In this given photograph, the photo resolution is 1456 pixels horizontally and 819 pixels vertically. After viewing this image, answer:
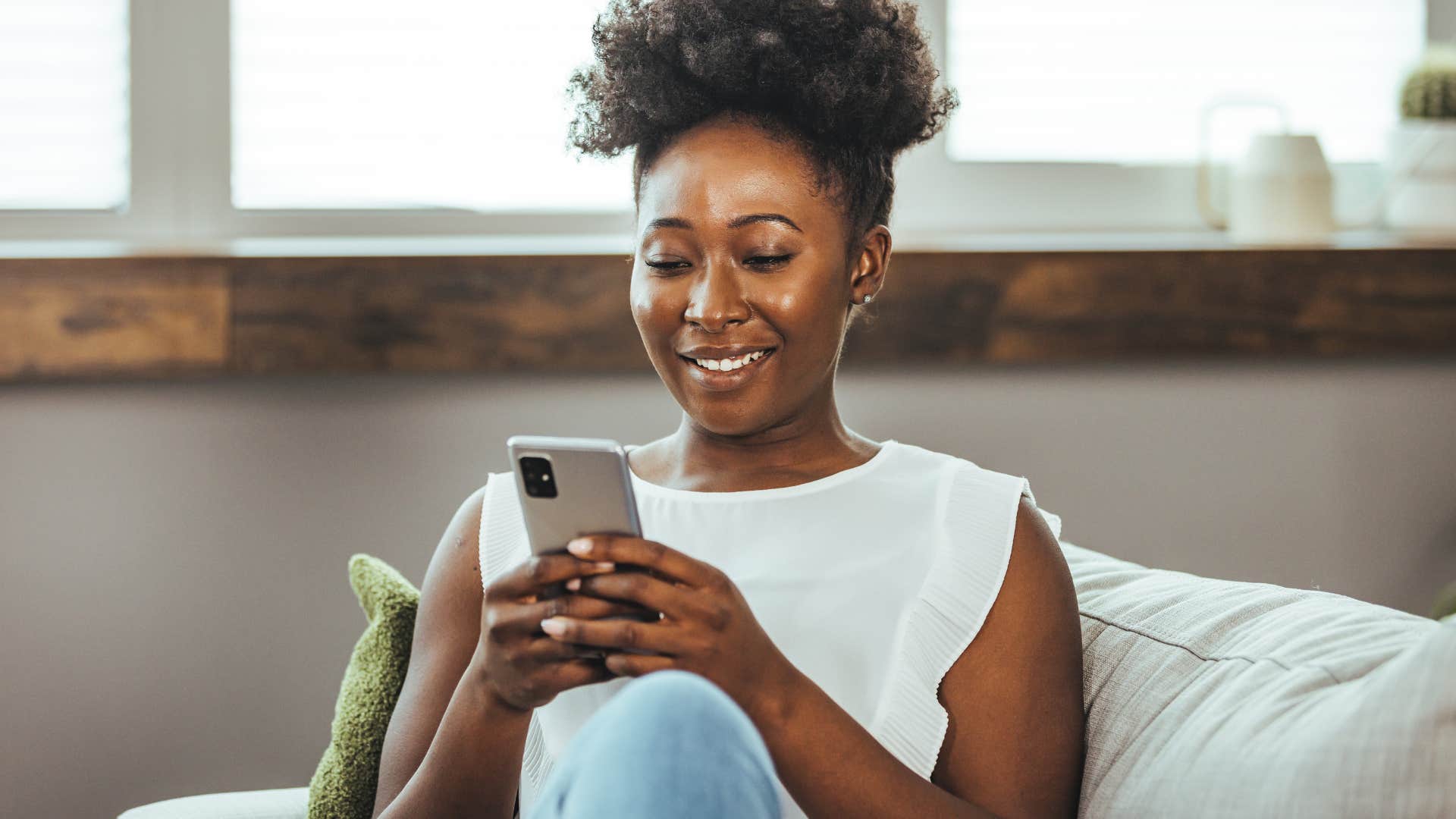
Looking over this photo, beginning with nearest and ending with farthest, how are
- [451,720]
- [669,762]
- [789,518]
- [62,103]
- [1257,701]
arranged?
[669,762], [1257,701], [451,720], [789,518], [62,103]

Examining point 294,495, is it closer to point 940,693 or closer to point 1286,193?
point 940,693

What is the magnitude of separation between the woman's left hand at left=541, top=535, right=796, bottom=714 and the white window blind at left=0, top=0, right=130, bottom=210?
1165mm

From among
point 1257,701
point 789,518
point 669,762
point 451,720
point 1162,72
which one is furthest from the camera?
point 1162,72

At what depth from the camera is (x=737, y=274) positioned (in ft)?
3.41

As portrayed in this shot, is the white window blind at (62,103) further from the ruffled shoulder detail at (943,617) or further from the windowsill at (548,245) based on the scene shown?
the ruffled shoulder detail at (943,617)

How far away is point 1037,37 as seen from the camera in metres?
1.87

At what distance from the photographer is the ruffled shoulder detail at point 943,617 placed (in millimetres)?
991

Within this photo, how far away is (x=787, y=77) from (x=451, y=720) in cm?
52

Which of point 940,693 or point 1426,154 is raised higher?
Result: point 1426,154

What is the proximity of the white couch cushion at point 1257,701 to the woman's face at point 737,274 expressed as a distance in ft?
1.03

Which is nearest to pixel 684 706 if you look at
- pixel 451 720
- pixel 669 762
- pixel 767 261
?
pixel 669 762

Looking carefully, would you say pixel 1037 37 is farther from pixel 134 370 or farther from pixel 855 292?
pixel 134 370

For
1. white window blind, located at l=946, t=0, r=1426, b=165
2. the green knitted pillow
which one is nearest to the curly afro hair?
the green knitted pillow

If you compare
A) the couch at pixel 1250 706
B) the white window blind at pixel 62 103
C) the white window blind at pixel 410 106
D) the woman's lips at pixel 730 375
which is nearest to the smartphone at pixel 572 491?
the woman's lips at pixel 730 375
